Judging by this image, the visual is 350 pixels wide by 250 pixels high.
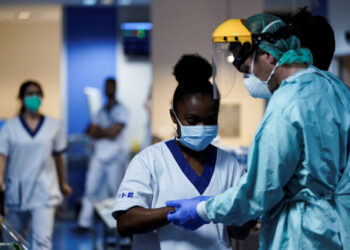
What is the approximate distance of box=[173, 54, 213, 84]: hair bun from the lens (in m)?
1.89

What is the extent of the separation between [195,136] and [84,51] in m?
5.29

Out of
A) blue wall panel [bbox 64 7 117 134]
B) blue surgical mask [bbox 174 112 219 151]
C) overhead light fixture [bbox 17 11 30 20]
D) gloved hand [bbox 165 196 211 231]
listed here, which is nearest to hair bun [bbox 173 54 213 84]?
blue surgical mask [bbox 174 112 219 151]

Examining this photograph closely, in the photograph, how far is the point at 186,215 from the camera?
156 centimetres

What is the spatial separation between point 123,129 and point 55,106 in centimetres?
140

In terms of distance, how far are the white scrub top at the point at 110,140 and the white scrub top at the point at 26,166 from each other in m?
2.03

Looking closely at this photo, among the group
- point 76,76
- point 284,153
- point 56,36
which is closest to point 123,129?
point 76,76

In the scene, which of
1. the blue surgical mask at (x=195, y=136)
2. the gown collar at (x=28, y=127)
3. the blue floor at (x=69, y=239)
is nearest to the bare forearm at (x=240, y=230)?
the blue surgical mask at (x=195, y=136)

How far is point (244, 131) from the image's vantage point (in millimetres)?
4125

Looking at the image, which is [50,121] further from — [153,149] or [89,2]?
[89,2]

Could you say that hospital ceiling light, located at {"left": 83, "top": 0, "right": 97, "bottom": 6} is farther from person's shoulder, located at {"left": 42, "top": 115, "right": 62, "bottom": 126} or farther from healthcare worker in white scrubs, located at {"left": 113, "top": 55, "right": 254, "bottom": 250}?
healthcare worker in white scrubs, located at {"left": 113, "top": 55, "right": 254, "bottom": 250}

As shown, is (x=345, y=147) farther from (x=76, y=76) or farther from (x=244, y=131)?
(x=76, y=76)

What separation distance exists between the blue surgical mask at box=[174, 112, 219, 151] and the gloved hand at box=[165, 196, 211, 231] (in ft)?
0.79

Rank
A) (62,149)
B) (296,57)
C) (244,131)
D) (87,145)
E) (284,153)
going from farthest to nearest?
(87,145) < (244,131) < (62,149) < (296,57) < (284,153)

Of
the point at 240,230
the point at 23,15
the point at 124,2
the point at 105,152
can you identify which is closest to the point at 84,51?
the point at 124,2
